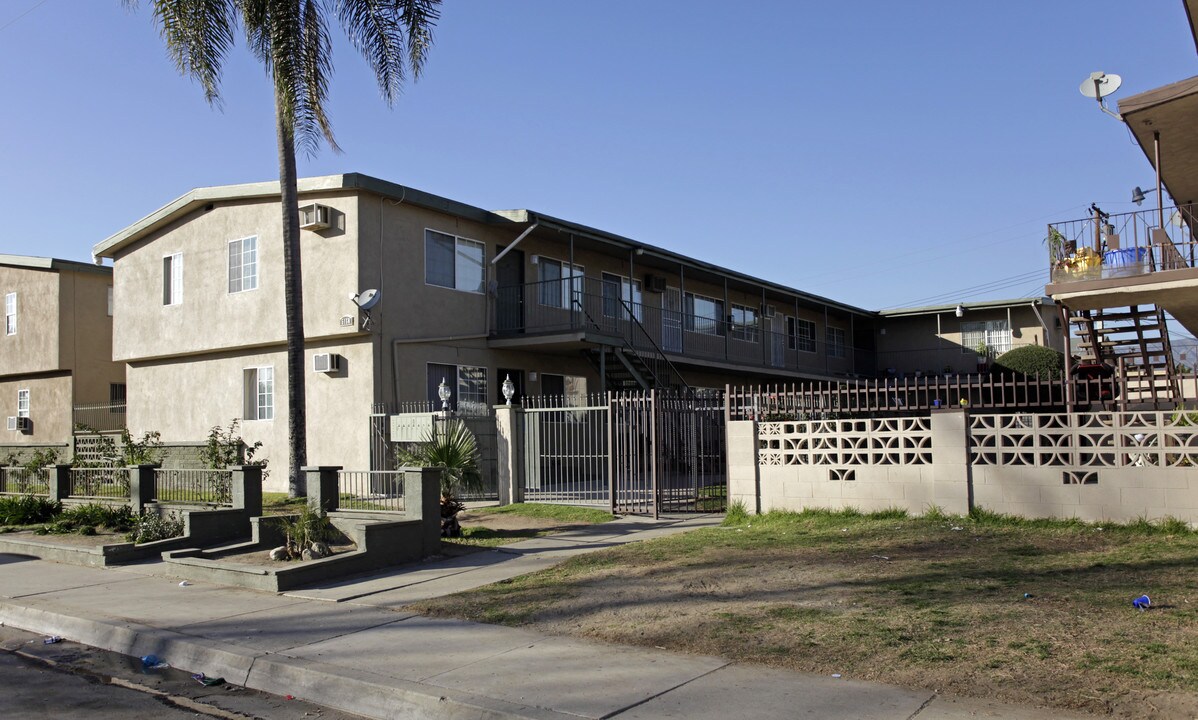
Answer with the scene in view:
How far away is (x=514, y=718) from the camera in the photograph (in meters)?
5.68

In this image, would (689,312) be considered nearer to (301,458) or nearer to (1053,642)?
(301,458)

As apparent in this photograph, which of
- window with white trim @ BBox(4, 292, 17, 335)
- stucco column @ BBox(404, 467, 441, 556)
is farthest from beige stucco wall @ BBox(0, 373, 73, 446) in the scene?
stucco column @ BBox(404, 467, 441, 556)

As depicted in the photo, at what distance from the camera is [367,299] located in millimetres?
18500

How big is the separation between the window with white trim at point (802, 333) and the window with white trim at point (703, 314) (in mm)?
4418

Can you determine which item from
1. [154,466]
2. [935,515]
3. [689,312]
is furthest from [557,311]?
[935,515]

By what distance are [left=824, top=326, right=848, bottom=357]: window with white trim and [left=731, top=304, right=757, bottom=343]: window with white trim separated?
449 cm

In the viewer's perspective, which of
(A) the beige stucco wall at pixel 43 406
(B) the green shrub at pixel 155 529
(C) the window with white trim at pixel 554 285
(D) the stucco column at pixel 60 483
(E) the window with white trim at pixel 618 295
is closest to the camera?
(B) the green shrub at pixel 155 529

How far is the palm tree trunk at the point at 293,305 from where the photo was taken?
17.6 meters

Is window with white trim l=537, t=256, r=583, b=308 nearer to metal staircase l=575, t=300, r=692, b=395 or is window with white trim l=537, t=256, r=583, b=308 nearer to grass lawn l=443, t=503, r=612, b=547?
metal staircase l=575, t=300, r=692, b=395

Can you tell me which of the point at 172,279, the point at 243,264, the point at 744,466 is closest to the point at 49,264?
the point at 172,279

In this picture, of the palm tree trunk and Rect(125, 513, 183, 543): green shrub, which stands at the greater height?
the palm tree trunk

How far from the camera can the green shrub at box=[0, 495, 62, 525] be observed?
16.4 metres

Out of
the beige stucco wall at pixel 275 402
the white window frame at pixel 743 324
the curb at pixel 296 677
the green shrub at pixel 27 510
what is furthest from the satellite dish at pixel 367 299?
the white window frame at pixel 743 324

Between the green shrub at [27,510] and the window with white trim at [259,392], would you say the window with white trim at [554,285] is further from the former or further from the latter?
the green shrub at [27,510]
